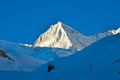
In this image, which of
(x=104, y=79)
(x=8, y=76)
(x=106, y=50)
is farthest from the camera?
(x=106, y=50)

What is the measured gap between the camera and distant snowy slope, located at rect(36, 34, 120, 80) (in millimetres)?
45500

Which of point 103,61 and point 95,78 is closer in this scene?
point 95,78

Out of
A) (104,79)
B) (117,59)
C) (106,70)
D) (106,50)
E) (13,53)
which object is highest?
(13,53)

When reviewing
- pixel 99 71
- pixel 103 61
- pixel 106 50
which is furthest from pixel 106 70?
pixel 106 50

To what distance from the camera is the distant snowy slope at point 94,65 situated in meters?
45.5

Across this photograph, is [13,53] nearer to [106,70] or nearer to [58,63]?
[58,63]

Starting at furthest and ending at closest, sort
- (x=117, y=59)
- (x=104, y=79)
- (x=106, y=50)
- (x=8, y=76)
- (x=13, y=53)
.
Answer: (x=13, y=53), (x=106, y=50), (x=117, y=59), (x=8, y=76), (x=104, y=79)

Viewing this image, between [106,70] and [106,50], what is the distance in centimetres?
1801

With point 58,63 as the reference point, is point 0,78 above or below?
below

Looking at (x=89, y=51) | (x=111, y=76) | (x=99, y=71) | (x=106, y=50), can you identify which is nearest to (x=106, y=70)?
(x=99, y=71)

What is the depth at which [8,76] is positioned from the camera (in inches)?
1815

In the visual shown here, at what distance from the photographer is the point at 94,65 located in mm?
54625

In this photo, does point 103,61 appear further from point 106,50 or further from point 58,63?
point 58,63

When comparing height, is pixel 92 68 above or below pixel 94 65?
below
